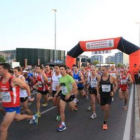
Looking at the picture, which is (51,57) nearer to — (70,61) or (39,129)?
(70,61)

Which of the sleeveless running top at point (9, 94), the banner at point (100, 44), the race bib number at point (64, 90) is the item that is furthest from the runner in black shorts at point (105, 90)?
the banner at point (100, 44)

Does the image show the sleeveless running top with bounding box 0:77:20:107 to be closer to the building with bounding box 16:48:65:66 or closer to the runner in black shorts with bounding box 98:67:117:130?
the runner in black shorts with bounding box 98:67:117:130

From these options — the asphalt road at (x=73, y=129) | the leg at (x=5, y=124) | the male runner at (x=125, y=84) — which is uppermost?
the male runner at (x=125, y=84)

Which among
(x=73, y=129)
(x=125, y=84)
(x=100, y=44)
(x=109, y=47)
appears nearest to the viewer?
(x=73, y=129)

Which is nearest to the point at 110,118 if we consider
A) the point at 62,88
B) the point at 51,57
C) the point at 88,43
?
the point at 62,88

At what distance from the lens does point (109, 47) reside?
2105cm

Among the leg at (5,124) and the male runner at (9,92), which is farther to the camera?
the male runner at (9,92)

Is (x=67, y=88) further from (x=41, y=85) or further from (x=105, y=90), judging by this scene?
(x=41, y=85)

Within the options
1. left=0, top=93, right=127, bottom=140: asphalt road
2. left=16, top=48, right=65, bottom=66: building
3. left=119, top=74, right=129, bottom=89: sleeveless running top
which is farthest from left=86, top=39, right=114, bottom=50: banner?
left=16, top=48, right=65, bottom=66: building

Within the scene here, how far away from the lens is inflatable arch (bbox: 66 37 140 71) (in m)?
19.7

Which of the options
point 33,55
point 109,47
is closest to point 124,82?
point 109,47

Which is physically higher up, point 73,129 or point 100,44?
point 100,44

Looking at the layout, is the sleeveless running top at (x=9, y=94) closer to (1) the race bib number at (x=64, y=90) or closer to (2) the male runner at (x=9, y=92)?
(2) the male runner at (x=9, y=92)

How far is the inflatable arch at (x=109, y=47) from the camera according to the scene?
64.7 ft
